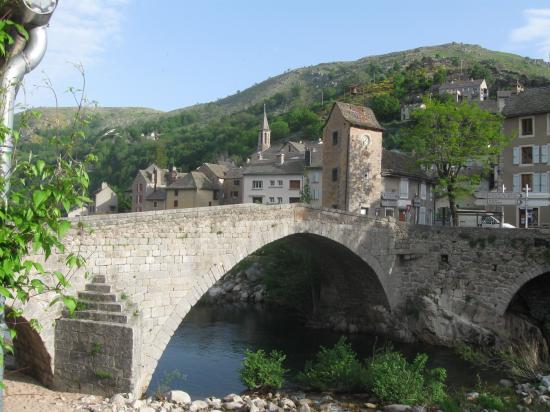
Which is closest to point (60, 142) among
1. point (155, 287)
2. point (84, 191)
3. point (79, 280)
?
point (84, 191)

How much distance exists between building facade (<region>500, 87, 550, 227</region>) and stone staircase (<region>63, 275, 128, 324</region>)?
2533 cm

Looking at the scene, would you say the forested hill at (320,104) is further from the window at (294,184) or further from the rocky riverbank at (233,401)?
the rocky riverbank at (233,401)

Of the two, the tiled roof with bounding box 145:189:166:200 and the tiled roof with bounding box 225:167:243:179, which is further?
the tiled roof with bounding box 145:189:166:200

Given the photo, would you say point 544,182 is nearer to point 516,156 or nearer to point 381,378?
point 516,156

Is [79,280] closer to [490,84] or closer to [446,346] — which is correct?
[446,346]

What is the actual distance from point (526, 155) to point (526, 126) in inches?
70.4

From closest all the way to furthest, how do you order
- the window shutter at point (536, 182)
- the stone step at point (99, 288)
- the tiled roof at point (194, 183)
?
1. the stone step at point (99, 288)
2. the window shutter at point (536, 182)
3. the tiled roof at point (194, 183)

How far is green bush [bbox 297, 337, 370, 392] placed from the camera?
1636 centimetres

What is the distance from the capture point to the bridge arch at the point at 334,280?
15.3m

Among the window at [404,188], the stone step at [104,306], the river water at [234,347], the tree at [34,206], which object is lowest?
the river water at [234,347]

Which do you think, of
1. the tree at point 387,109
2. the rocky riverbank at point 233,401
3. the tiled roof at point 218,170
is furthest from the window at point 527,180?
the tree at point 387,109

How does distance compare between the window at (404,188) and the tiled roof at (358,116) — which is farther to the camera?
the window at (404,188)

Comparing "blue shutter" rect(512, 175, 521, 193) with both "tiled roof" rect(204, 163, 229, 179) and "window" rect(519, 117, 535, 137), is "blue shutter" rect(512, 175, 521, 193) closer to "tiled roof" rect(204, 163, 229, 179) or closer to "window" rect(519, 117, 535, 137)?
"window" rect(519, 117, 535, 137)

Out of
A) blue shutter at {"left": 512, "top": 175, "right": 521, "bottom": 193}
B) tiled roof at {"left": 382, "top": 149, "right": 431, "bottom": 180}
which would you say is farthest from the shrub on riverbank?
tiled roof at {"left": 382, "top": 149, "right": 431, "bottom": 180}
